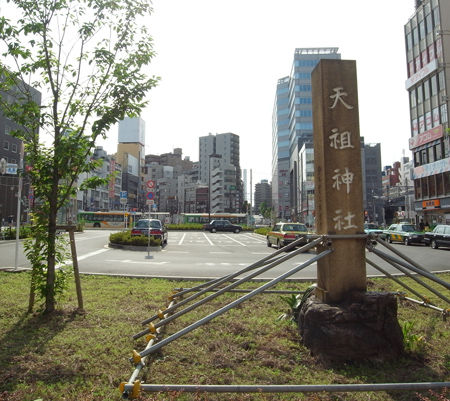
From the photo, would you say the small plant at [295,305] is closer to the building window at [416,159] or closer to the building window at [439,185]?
the building window at [439,185]

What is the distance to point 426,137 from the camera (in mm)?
38875

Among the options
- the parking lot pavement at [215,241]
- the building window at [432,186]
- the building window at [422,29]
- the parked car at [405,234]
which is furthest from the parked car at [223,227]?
the building window at [422,29]

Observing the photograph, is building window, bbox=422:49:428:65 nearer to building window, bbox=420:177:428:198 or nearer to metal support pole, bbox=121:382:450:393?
building window, bbox=420:177:428:198

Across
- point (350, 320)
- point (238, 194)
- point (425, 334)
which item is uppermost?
point (238, 194)

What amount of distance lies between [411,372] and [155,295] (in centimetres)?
500

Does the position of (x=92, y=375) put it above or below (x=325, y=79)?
below

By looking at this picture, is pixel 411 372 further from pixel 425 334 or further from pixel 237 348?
pixel 237 348

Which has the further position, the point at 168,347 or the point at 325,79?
the point at 325,79

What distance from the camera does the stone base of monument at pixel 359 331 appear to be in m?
3.66

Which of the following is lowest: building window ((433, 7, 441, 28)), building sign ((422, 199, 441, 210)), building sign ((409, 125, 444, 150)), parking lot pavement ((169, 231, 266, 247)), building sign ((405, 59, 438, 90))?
parking lot pavement ((169, 231, 266, 247))

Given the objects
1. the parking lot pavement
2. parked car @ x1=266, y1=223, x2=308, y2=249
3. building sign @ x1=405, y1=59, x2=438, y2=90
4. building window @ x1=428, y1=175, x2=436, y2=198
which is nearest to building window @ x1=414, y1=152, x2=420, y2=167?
building window @ x1=428, y1=175, x2=436, y2=198

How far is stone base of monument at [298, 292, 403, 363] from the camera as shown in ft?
12.0

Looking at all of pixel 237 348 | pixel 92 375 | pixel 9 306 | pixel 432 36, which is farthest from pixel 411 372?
pixel 432 36

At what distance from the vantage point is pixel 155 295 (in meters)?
7.16
